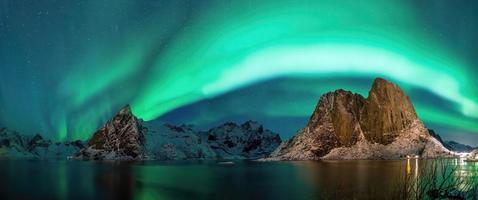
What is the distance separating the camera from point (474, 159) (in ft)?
653

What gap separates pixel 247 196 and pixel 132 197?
16070 mm

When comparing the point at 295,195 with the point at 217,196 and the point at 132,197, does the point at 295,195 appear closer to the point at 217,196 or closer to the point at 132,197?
the point at 217,196

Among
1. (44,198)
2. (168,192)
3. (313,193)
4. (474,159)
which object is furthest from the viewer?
(474,159)

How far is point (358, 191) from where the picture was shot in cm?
6131

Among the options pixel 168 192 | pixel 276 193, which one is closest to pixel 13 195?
pixel 168 192

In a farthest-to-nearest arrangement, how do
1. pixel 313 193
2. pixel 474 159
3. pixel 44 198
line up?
pixel 474 159, pixel 313 193, pixel 44 198

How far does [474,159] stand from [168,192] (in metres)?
177

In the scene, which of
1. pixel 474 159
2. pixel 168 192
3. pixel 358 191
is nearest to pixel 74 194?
pixel 168 192

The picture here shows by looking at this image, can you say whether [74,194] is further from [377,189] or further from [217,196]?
[377,189]

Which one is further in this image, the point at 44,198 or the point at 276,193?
the point at 276,193

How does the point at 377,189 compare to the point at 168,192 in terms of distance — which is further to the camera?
the point at 168,192

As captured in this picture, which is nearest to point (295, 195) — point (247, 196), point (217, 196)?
point (247, 196)

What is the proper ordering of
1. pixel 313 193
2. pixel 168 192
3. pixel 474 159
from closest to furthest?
pixel 313 193
pixel 168 192
pixel 474 159

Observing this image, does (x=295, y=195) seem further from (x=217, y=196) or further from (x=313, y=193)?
(x=217, y=196)
